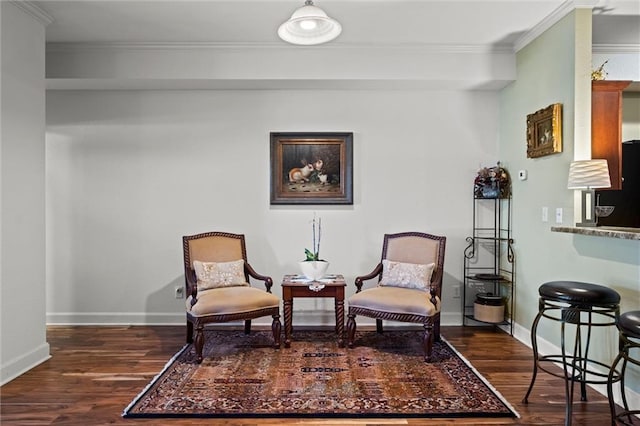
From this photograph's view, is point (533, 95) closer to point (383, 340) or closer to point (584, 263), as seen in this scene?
point (584, 263)

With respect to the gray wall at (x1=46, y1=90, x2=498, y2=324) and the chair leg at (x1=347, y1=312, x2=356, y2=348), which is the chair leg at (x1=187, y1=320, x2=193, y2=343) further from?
the chair leg at (x1=347, y1=312, x2=356, y2=348)

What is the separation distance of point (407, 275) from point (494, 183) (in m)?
1.39

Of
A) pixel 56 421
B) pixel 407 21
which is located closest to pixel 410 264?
pixel 407 21

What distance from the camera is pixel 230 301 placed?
133 inches

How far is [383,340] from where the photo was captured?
12.5ft

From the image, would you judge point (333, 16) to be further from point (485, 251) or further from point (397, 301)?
point (485, 251)

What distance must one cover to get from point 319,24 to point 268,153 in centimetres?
183

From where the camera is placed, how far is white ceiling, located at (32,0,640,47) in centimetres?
321

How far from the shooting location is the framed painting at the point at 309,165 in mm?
4371

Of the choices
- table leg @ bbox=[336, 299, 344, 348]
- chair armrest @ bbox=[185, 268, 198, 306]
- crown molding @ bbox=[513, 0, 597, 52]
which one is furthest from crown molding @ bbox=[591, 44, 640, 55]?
chair armrest @ bbox=[185, 268, 198, 306]

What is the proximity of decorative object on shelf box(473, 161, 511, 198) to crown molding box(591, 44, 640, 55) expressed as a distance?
1391mm

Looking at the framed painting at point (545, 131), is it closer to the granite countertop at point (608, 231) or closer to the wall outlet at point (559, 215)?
the wall outlet at point (559, 215)

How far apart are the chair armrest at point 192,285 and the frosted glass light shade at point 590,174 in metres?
3.06

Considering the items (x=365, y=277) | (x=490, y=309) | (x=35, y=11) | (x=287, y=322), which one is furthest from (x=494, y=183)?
(x=35, y=11)
